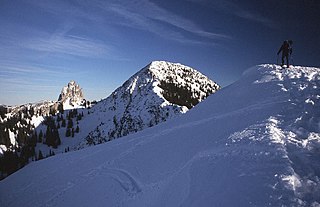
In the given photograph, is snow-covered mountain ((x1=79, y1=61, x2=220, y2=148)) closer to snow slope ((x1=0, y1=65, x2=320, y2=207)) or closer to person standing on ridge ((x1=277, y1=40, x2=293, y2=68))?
person standing on ridge ((x1=277, y1=40, x2=293, y2=68))

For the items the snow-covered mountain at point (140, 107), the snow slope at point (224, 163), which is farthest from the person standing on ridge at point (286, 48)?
the snow-covered mountain at point (140, 107)

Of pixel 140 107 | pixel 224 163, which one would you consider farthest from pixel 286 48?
pixel 140 107

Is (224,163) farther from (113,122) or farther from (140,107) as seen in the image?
(113,122)

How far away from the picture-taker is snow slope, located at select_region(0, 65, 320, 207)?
27.8 feet

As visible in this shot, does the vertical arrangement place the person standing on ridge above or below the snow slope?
above

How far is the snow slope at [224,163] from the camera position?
8.48m

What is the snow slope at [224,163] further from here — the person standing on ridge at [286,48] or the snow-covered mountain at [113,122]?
the snow-covered mountain at [113,122]

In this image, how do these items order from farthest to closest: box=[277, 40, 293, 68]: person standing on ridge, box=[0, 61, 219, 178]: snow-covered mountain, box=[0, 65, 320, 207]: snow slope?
box=[0, 61, 219, 178]: snow-covered mountain < box=[277, 40, 293, 68]: person standing on ridge < box=[0, 65, 320, 207]: snow slope

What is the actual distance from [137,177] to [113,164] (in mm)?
4959

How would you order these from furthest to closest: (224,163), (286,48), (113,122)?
(113,122) → (286,48) → (224,163)

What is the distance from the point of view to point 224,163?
10617mm

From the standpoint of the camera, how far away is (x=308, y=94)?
1541 centimetres

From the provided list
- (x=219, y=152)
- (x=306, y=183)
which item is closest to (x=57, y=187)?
(x=219, y=152)

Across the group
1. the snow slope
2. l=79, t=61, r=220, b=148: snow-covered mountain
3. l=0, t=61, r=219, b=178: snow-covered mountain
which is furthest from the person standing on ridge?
l=0, t=61, r=219, b=178: snow-covered mountain
